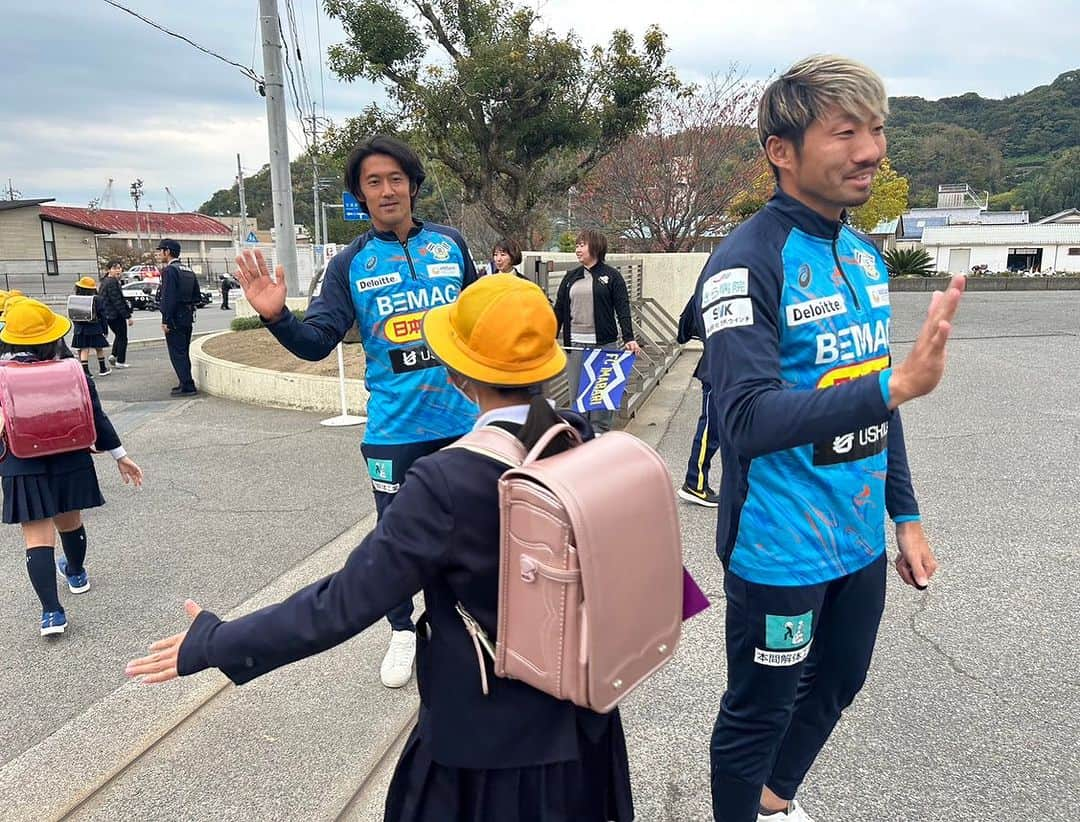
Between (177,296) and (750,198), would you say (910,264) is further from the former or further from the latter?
(177,296)

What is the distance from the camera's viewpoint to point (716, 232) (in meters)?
20.2

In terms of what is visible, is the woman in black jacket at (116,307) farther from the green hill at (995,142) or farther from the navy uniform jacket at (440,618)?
the green hill at (995,142)

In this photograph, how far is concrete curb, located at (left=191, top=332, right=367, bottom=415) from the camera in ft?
26.8

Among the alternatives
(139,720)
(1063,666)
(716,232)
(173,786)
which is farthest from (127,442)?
(716,232)

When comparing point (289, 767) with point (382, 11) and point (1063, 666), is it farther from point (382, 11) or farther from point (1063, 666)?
point (382, 11)

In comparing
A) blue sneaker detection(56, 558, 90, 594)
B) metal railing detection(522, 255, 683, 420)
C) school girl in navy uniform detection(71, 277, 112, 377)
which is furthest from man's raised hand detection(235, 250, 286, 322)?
school girl in navy uniform detection(71, 277, 112, 377)

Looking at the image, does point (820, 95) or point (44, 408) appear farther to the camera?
point (44, 408)

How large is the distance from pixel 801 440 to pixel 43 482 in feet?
11.8

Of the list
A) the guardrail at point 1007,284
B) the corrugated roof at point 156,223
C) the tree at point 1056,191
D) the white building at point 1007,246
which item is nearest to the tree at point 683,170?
the guardrail at point 1007,284

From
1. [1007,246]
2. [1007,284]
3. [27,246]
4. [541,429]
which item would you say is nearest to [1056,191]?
[1007,246]

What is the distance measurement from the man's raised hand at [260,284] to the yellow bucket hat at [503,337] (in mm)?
1139

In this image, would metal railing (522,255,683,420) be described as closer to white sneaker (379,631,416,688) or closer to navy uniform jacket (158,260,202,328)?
white sneaker (379,631,416,688)

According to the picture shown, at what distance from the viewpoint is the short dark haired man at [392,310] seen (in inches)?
116

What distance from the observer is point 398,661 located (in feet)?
10.4
